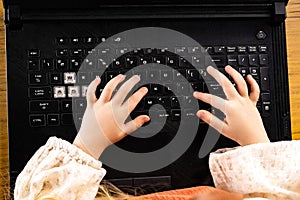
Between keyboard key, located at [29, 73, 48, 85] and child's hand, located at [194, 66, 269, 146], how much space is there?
0.18m

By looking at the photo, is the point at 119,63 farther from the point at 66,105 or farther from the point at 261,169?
the point at 261,169

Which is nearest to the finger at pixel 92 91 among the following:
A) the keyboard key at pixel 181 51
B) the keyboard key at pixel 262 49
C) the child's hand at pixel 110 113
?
the child's hand at pixel 110 113

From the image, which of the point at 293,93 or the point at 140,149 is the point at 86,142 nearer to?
the point at 140,149

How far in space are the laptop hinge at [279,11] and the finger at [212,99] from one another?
0.13 meters

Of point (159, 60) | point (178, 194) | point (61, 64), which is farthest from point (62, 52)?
point (178, 194)

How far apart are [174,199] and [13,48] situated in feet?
0.87

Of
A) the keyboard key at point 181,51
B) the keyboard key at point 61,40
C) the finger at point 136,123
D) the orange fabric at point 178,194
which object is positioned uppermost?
the keyboard key at point 61,40

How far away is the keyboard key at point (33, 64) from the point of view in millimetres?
863

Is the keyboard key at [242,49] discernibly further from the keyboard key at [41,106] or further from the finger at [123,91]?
the keyboard key at [41,106]

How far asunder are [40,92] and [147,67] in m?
0.13

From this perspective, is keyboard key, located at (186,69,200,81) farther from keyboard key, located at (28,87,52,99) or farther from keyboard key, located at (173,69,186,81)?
keyboard key, located at (28,87,52,99)

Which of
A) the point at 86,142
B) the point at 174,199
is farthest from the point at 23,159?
the point at 174,199

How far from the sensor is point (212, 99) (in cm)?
87

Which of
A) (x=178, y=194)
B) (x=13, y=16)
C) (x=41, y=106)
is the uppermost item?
(x=13, y=16)
